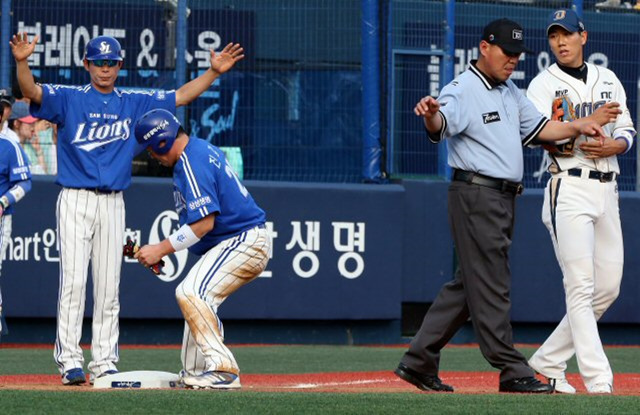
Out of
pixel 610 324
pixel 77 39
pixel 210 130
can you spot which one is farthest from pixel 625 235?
pixel 77 39

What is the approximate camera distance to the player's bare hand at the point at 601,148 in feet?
23.1

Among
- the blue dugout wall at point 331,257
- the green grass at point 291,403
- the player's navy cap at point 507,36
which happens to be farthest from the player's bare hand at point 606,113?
the blue dugout wall at point 331,257

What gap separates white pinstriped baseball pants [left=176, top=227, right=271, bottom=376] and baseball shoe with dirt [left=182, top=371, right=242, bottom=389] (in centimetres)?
3

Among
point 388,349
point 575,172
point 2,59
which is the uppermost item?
point 2,59

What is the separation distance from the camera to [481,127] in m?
6.80

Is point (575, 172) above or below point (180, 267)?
above

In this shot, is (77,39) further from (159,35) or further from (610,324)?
(610,324)

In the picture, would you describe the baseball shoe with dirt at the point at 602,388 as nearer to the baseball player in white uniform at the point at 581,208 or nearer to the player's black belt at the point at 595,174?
the baseball player in white uniform at the point at 581,208

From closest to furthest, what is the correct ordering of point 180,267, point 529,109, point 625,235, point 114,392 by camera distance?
point 114,392
point 529,109
point 180,267
point 625,235

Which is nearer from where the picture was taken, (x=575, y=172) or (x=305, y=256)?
(x=575, y=172)

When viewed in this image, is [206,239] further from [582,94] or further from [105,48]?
[582,94]

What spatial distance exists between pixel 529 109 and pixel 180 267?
5.52 m

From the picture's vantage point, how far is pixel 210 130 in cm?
1228

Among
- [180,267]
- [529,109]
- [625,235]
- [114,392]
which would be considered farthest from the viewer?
[625,235]
